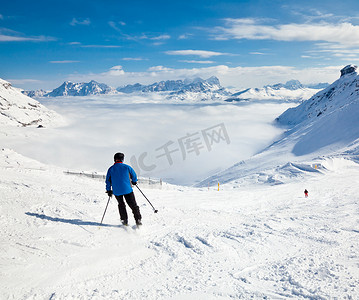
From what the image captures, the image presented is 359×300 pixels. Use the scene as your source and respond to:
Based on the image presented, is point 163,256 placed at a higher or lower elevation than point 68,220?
lower

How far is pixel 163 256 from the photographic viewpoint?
4.69 metres

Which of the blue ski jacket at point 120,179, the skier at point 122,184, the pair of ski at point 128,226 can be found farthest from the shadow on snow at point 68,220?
the blue ski jacket at point 120,179

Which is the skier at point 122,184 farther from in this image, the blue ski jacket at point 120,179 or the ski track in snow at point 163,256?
the ski track in snow at point 163,256

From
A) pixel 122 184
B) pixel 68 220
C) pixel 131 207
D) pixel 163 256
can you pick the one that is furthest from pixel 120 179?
pixel 163 256

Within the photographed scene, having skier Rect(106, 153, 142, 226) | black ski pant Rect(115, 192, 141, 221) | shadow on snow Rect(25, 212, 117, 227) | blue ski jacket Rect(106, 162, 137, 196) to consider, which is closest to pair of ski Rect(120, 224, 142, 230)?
skier Rect(106, 153, 142, 226)

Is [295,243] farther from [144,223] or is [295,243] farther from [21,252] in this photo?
[21,252]

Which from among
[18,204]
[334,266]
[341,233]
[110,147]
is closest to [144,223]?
[18,204]

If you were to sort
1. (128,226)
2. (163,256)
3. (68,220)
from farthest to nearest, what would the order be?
(128,226)
(68,220)
(163,256)

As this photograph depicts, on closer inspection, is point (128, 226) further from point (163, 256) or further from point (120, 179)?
point (163, 256)

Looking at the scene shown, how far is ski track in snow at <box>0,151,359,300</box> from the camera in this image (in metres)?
3.67

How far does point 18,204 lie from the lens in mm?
6277

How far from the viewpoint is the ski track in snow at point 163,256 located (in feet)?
12.0

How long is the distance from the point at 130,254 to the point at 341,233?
5.37m

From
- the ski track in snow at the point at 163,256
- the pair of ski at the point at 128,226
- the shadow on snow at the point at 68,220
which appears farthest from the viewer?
the pair of ski at the point at 128,226
